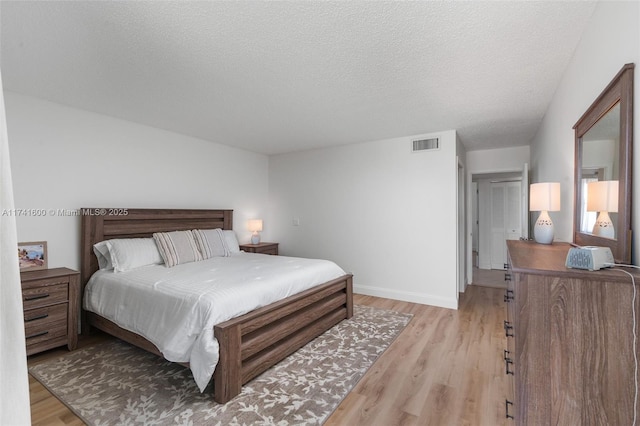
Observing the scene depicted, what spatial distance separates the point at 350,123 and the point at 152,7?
2.37 meters

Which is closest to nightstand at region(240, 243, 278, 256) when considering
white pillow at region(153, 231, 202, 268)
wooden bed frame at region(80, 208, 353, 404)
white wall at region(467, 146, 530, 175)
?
wooden bed frame at region(80, 208, 353, 404)

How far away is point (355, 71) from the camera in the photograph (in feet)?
7.43

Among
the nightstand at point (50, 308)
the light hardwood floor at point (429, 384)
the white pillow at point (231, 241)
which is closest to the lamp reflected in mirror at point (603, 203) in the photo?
the light hardwood floor at point (429, 384)

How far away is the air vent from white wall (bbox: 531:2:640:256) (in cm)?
116

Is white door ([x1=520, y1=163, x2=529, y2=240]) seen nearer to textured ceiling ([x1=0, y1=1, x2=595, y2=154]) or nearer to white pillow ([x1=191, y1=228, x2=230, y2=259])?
textured ceiling ([x1=0, y1=1, x2=595, y2=154])

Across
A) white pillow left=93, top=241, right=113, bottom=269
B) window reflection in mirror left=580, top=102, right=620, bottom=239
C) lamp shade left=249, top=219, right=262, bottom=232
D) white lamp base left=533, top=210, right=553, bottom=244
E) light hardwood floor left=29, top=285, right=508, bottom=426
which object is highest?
window reflection in mirror left=580, top=102, right=620, bottom=239

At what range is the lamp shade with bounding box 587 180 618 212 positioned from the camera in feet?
4.42

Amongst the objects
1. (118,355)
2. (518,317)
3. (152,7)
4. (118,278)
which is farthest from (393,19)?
(118,355)

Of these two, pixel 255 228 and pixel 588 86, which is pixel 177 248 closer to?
pixel 255 228

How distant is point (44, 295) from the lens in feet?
8.45

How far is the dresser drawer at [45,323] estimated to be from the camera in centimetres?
250

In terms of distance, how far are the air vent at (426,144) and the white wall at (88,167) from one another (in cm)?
294

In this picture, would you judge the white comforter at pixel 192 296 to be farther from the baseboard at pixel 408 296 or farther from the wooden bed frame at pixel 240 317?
the baseboard at pixel 408 296

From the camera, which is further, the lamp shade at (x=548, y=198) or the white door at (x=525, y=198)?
the white door at (x=525, y=198)
